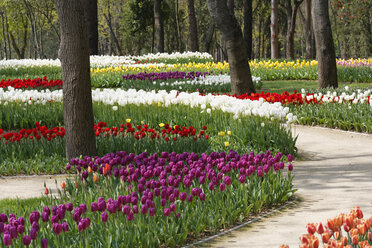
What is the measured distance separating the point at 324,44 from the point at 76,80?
7.82 m

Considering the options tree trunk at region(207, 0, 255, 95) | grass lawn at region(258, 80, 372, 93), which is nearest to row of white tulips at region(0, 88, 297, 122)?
tree trunk at region(207, 0, 255, 95)

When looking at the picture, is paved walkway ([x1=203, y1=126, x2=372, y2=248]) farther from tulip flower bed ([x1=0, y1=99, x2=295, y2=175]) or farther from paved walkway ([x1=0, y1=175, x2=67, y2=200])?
paved walkway ([x1=0, y1=175, x2=67, y2=200])

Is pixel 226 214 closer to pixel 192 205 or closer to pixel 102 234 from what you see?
pixel 192 205

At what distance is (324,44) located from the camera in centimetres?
1339

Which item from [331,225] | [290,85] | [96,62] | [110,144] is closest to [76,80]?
[110,144]

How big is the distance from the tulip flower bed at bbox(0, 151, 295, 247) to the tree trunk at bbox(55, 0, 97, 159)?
127 cm

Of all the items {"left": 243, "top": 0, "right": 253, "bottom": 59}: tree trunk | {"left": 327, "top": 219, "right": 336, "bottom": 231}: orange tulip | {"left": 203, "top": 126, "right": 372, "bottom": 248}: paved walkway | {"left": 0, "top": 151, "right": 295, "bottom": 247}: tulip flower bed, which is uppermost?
{"left": 243, "top": 0, "right": 253, "bottom": 59}: tree trunk

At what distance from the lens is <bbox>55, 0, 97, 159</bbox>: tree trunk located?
7398mm

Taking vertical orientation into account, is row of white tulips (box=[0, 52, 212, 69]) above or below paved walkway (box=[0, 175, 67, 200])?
above

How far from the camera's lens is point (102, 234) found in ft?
14.1

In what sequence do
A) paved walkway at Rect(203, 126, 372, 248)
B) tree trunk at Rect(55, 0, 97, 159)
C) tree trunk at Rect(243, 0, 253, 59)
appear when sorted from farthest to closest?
tree trunk at Rect(243, 0, 253, 59) → tree trunk at Rect(55, 0, 97, 159) → paved walkway at Rect(203, 126, 372, 248)

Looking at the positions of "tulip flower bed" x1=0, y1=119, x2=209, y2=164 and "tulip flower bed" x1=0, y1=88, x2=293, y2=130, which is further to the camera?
"tulip flower bed" x1=0, y1=88, x2=293, y2=130

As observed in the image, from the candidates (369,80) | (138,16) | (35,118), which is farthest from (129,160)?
(138,16)

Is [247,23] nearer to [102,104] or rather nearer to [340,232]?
[102,104]
